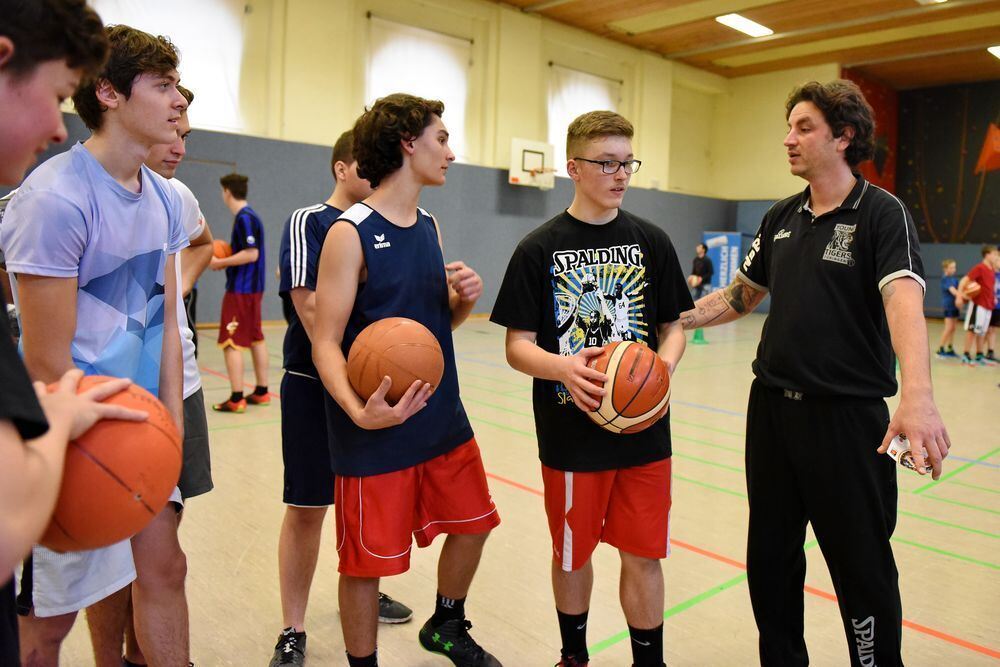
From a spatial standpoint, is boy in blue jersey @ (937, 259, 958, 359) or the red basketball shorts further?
boy in blue jersey @ (937, 259, 958, 359)

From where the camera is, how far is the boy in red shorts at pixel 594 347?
2.43 m

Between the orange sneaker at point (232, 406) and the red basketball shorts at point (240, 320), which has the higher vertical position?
the red basketball shorts at point (240, 320)

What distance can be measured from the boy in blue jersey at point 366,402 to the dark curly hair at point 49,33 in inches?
45.6

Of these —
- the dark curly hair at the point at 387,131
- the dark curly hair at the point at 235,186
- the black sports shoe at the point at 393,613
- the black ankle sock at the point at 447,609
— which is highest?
the dark curly hair at the point at 235,186

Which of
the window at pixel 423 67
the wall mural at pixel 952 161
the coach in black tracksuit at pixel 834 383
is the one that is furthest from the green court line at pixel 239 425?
the wall mural at pixel 952 161

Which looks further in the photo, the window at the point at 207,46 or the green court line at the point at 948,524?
the window at the point at 207,46

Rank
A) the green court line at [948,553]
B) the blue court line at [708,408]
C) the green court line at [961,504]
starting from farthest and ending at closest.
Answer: the blue court line at [708,408], the green court line at [961,504], the green court line at [948,553]

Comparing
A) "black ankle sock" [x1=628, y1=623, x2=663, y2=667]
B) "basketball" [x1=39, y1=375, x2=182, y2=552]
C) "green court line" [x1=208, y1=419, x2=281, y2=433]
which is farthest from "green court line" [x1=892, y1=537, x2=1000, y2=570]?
"green court line" [x1=208, y1=419, x2=281, y2=433]

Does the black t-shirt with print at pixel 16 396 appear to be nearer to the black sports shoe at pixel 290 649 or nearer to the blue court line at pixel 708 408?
the black sports shoe at pixel 290 649

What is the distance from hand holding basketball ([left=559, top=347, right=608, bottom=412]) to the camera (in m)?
2.23

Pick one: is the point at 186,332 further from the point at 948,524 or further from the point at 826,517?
the point at 948,524

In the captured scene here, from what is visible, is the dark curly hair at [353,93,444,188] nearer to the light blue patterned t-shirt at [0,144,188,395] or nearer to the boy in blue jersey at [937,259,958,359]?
the light blue patterned t-shirt at [0,144,188,395]

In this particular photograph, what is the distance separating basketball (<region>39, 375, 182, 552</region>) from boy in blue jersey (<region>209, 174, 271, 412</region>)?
5423mm

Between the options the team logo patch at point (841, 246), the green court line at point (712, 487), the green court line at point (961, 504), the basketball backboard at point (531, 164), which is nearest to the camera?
the team logo patch at point (841, 246)
